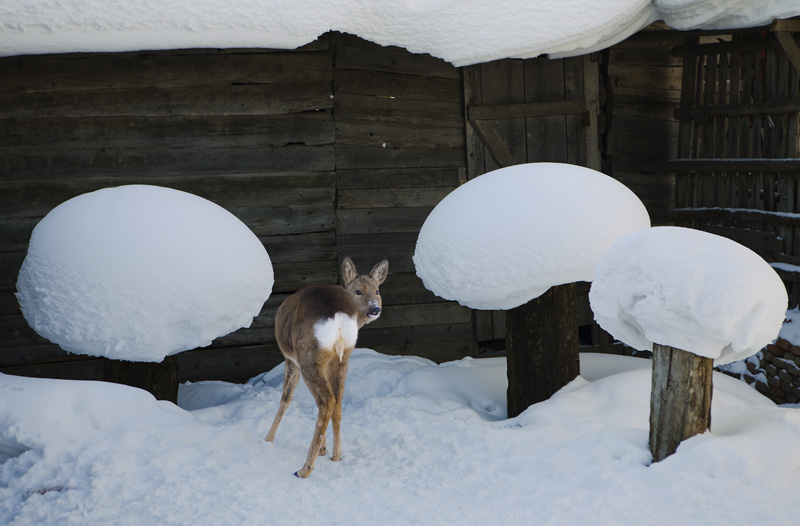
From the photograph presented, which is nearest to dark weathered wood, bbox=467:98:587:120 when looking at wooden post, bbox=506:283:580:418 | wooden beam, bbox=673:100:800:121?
wooden beam, bbox=673:100:800:121

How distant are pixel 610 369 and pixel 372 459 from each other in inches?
100

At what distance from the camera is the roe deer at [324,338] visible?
4.14 m

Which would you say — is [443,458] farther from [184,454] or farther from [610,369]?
[610,369]

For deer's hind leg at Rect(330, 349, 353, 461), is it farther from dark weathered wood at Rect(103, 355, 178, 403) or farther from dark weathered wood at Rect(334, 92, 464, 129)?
dark weathered wood at Rect(334, 92, 464, 129)

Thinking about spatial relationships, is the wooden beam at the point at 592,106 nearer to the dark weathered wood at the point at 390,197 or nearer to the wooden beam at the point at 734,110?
the wooden beam at the point at 734,110

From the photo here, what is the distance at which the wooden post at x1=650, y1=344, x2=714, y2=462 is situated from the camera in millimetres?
4223

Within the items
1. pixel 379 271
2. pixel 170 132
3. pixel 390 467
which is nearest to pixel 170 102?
pixel 170 132

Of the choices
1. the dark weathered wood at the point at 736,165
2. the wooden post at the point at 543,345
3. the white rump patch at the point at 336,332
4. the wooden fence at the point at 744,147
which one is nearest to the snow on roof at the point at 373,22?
the wooden fence at the point at 744,147

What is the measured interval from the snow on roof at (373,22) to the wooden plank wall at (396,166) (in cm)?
71

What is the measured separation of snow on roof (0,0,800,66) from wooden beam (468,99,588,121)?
2.49ft

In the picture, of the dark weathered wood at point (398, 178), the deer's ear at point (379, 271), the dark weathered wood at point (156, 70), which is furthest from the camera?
the dark weathered wood at point (398, 178)

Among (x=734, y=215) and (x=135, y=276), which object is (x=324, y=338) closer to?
(x=135, y=276)

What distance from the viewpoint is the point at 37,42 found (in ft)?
18.1

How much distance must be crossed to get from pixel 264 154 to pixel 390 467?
325cm
